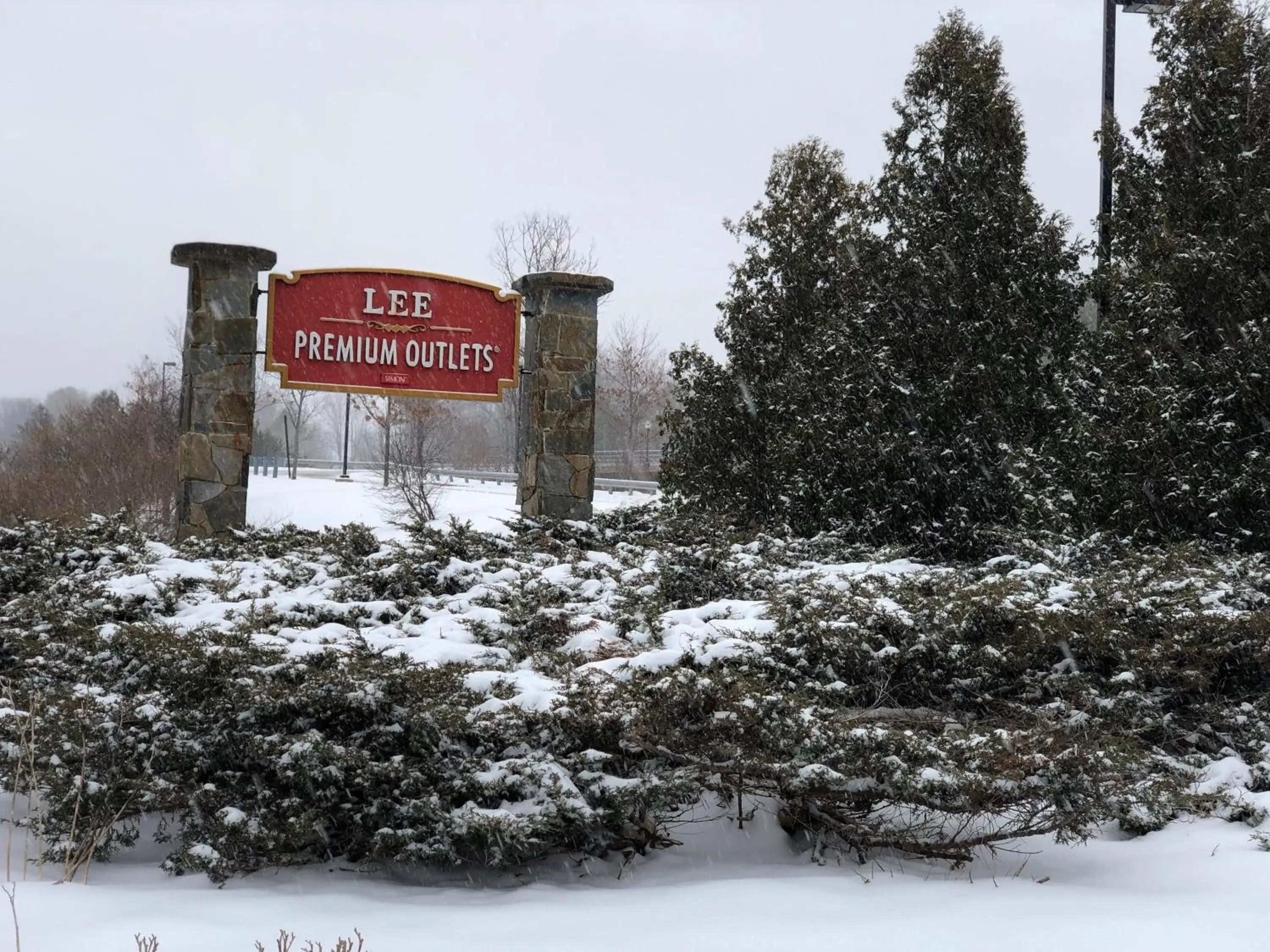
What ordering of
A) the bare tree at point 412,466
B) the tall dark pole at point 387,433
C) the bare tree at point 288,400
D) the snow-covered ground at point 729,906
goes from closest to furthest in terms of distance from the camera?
the snow-covered ground at point 729,906 → the bare tree at point 412,466 → the tall dark pole at point 387,433 → the bare tree at point 288,400

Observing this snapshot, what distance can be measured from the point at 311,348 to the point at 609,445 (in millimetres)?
45547

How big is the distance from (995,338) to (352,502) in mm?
17580

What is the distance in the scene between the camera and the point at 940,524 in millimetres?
9242

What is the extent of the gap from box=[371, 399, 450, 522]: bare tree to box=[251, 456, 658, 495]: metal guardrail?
168 cm

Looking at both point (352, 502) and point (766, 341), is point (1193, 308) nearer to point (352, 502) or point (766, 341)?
point (766, 341)

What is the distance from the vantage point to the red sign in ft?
28.7

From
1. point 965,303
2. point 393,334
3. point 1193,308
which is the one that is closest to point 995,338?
point 965,303

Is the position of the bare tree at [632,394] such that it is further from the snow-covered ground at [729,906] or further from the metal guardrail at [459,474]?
the snow-covered ground at [729,906]

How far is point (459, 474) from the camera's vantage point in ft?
115

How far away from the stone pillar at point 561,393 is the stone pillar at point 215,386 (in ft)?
7.49

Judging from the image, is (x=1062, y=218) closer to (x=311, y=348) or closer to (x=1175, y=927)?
(x=311, y=348)

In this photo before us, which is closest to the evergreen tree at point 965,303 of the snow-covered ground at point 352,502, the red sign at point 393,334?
the red sign at point 393,334

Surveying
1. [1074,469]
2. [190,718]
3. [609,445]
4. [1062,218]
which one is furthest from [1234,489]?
[609,445]

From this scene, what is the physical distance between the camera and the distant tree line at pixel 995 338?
7.67 m
